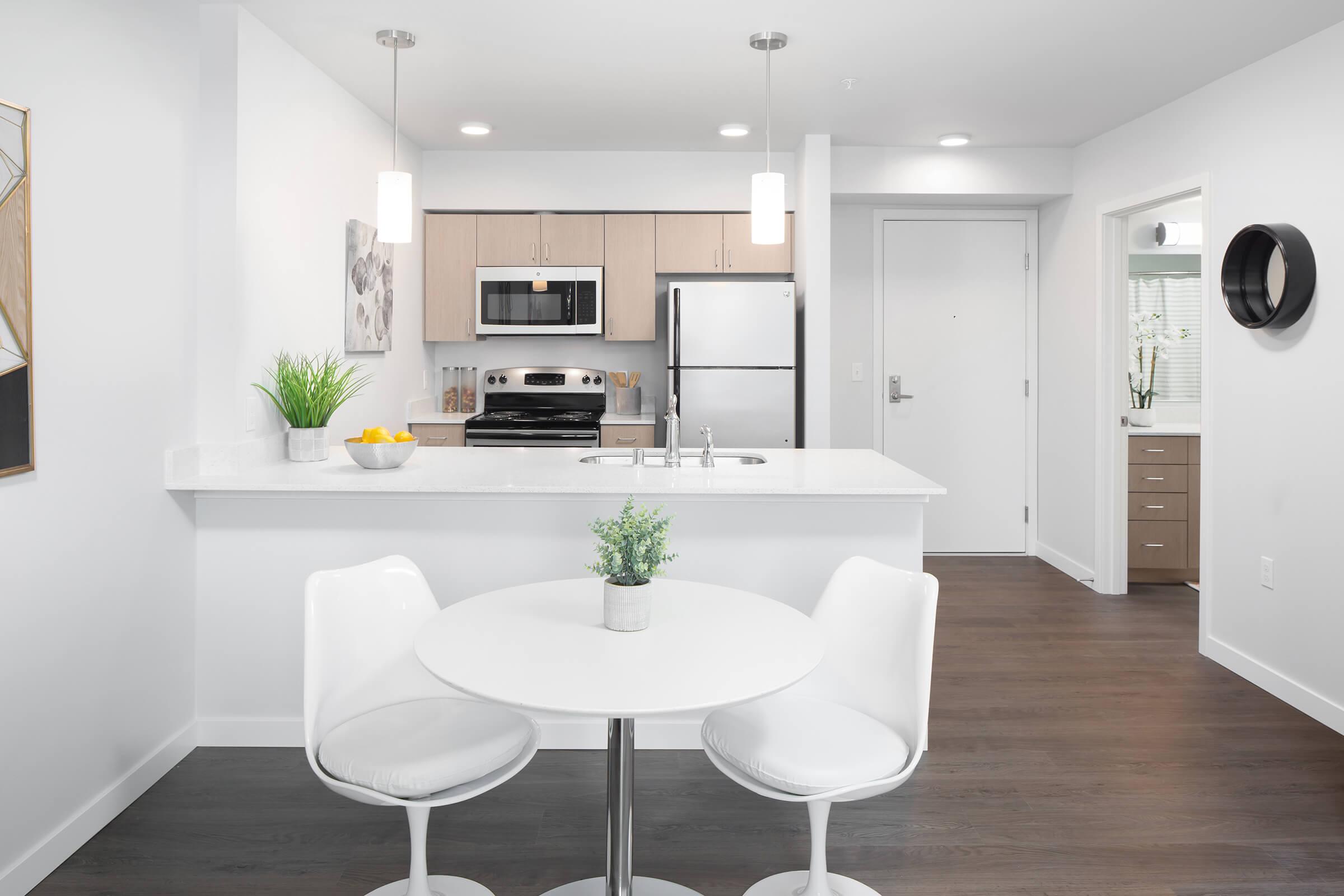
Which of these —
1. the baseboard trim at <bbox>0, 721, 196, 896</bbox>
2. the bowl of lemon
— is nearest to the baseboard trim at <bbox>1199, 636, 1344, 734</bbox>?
the bowl of lemon

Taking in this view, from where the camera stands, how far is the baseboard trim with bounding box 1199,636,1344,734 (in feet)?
10.1

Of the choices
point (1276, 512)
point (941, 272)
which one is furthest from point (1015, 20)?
point (941, 272)

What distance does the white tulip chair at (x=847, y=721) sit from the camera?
1743mm

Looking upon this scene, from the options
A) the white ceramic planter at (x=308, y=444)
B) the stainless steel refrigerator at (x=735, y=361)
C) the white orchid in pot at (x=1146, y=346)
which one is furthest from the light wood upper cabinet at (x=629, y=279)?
the white orchid in pot at (x=1146, y=346)

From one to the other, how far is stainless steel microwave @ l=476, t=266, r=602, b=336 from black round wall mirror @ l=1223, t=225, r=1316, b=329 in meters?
3.03

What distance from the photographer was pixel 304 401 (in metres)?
3.10

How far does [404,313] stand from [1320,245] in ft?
13.2

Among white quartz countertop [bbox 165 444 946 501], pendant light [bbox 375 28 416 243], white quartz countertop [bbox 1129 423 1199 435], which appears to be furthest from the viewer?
white quartz countertop [bbox 1129 423 1199 435]

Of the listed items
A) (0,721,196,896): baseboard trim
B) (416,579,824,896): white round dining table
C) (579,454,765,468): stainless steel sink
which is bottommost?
(0,721,196,896): baseboard trim

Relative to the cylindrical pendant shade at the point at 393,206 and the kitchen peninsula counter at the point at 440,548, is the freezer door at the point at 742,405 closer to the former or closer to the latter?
the kitchen peninsula counter at the point at 440,548

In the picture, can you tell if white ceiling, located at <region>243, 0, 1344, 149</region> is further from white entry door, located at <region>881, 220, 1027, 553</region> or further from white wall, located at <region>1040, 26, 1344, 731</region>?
white entry door, located at <region>881, 220, 1027, 553</region>

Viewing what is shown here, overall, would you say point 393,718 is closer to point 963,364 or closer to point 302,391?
point 302,391

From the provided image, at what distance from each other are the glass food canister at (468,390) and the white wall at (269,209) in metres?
1.22

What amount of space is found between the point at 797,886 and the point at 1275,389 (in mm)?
2708
